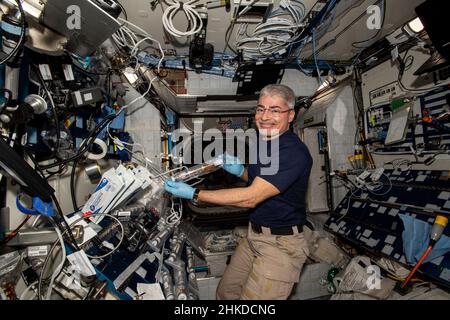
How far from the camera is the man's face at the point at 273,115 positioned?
176 centimetres

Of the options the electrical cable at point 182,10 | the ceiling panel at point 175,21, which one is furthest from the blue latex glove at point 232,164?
the ceiling panel at point 175,21

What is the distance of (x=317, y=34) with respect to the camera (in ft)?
7.45

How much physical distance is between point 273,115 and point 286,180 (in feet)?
1.86

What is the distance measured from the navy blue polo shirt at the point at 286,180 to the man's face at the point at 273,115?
0.24 feet

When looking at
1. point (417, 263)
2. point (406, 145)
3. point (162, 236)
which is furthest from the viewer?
point (406, 145)

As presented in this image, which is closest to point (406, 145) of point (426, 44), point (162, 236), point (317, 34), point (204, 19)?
point (426, 44)

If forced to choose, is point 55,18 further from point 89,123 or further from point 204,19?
point 204,19

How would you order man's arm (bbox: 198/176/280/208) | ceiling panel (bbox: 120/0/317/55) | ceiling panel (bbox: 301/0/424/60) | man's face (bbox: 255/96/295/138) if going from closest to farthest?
man's arm (bbox: 198/176/280/208) < man's face (bbox: 255/96/295/138) < ceiling panel (bbox: 120/0/317/55) < ceiling panel (bbox: 301/0/424/60)

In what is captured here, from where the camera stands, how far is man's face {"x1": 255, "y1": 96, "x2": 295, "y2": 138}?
1.76 meters

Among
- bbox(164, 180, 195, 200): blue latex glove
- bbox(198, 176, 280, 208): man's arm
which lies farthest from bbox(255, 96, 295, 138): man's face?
bbox(164, 180, 195, 200): blue latex glove

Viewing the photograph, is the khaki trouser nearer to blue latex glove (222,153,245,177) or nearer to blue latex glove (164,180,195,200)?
blue latex glove (222,153,245,177)

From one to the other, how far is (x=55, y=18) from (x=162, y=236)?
1822 millimetres

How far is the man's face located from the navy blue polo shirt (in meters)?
0.07

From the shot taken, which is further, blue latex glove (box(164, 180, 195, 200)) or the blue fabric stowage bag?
the blue fabric stowage bag
